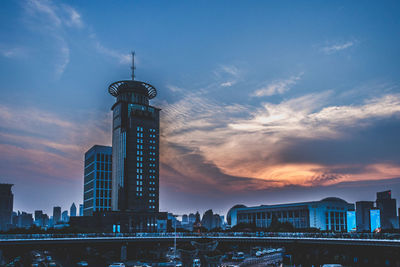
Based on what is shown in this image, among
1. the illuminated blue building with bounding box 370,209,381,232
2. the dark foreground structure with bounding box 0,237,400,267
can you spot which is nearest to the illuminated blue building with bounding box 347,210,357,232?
the illuminated blue building with bounding box 370,209,381,232

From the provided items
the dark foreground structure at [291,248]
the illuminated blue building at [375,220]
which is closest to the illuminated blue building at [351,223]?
the illuminated blue building at [375,220]

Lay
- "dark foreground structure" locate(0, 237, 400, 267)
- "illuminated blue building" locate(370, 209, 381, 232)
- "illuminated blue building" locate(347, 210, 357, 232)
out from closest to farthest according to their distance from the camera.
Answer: "dark foreground structure" locate(0, 237, 400, 267) → "illuminated blue building" locate(370, 209, 381, 232) → "illuminated blue building" locate(347, 210, 357, 232)

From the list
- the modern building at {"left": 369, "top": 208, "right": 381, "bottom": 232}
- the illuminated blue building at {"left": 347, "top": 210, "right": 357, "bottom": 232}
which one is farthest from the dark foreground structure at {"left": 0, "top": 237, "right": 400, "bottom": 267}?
the illuminated blue building at {"left": 347, "top": 210, "right": 357, "bottom": 232}

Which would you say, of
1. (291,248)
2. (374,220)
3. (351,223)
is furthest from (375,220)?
(291,248)

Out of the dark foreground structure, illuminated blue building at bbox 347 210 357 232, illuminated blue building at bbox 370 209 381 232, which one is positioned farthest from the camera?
illuminated blue building at bbox 347 210 357 232

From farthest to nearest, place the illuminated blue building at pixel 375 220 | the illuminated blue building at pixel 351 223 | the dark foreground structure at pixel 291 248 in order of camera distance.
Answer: the illuminated blue building at pixel 351 223, the illuminated blue building at pixel 375 220, the dark foreground structure at pixel 291 248

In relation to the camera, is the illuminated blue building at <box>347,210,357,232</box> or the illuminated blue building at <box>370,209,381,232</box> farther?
the illuminated blue building at <box>347,210,357,232</box>

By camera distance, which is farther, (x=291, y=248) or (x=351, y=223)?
(x=351, y=223)

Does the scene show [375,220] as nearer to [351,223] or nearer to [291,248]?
[351,223]

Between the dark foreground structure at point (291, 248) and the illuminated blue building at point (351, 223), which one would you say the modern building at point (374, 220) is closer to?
the illuminated blue building at point (351, 223)

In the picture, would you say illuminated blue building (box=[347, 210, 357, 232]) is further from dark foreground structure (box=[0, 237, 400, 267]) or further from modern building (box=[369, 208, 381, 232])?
dark foreground structure (box=[0, 237, 400, 267])

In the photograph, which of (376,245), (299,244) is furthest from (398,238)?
(299,244)

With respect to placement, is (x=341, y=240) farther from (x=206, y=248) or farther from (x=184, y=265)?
(x=184, y=265)

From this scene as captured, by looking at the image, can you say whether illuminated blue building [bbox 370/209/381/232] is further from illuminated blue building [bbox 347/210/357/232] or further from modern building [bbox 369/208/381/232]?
illuminated blue building [bbox 347/210/357/232]
